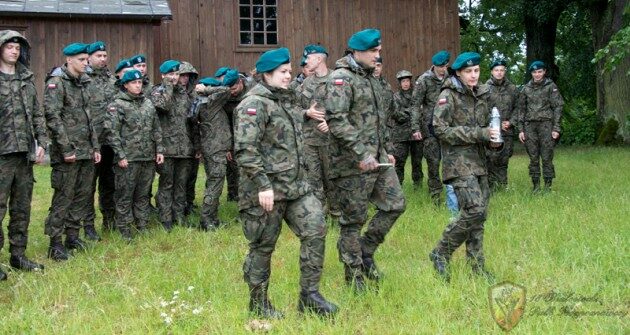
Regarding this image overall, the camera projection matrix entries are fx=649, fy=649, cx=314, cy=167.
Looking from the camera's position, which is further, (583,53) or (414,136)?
(583,53)

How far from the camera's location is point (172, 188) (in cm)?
895

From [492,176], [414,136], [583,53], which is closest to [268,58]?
[414,136]

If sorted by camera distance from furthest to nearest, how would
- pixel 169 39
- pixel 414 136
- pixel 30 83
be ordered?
1. pixel 169 39
2. pixel 414 136
3. pixel 30 83

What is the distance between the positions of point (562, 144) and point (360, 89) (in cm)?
1826

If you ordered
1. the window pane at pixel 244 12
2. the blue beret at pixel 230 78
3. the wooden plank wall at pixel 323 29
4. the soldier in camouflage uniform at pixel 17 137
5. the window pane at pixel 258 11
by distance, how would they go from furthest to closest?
the window pane at pixel 258 11 → the window pane at pixel 244 12 → the wooden plank wall at pixel 323 29 → the blue beret at pixel 230 78 → the soldier in camouflage uniform at pixel 17 137

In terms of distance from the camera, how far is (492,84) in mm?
11266

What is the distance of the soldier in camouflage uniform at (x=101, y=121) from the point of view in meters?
8.14

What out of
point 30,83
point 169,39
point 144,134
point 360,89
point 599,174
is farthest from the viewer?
point 169,39

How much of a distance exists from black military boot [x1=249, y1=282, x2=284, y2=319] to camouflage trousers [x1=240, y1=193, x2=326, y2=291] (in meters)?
0.04

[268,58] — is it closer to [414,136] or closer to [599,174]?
[414,136]

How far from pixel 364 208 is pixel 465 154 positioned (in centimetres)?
106

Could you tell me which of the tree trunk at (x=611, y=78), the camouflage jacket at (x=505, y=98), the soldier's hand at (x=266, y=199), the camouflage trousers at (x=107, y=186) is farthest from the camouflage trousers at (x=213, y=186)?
the tree trunk at (x=611, y=78)

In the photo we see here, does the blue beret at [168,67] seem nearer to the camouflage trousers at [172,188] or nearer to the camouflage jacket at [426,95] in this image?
the camouflage trousers at [172,188]

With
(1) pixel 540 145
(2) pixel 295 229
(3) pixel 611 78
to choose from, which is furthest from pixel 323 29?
(2) pixel 295 229
